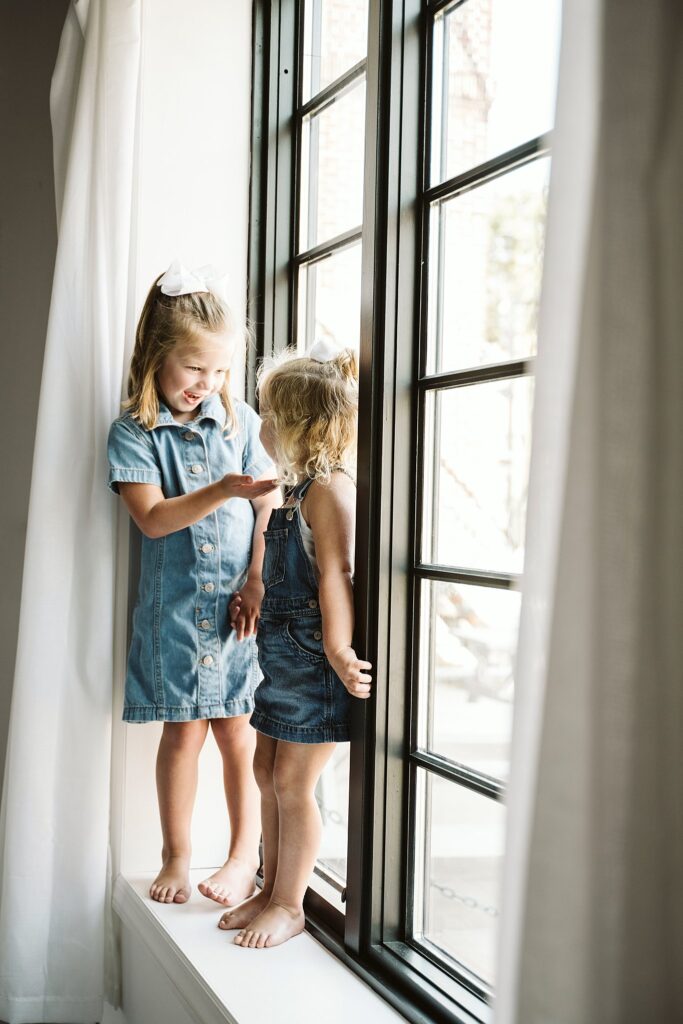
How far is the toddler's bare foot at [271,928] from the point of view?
145cm

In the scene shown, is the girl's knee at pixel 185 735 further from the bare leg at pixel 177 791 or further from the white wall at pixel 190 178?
the white wall at pixel 190 178

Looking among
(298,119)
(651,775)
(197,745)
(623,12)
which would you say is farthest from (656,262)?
(298,119)

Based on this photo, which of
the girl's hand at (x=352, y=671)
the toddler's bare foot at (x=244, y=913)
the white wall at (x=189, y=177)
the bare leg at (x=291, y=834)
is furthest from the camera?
the white wall at (x=189, y=177)

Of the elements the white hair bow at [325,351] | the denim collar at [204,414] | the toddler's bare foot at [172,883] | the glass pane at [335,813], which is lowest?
the toddler's bare foot at [172,883]

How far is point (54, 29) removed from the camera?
2320 millimetres

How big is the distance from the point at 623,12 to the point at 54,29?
2116 mm

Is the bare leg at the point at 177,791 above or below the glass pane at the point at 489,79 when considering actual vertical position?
below

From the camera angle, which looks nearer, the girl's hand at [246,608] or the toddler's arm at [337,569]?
the toddler's arm at [337,569]

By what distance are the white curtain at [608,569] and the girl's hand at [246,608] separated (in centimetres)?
113

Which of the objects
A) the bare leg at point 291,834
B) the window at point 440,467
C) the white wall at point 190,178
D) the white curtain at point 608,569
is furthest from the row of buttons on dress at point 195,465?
the white curtain at point 608,569

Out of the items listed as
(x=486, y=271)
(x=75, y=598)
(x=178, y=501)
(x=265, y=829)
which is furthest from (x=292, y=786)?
A: (x=486, y=271)

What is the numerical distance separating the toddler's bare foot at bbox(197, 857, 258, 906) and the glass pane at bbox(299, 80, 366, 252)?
47.1 inches

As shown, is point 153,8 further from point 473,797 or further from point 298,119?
point 473,797

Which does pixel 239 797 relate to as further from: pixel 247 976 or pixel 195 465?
pixel 195 465
